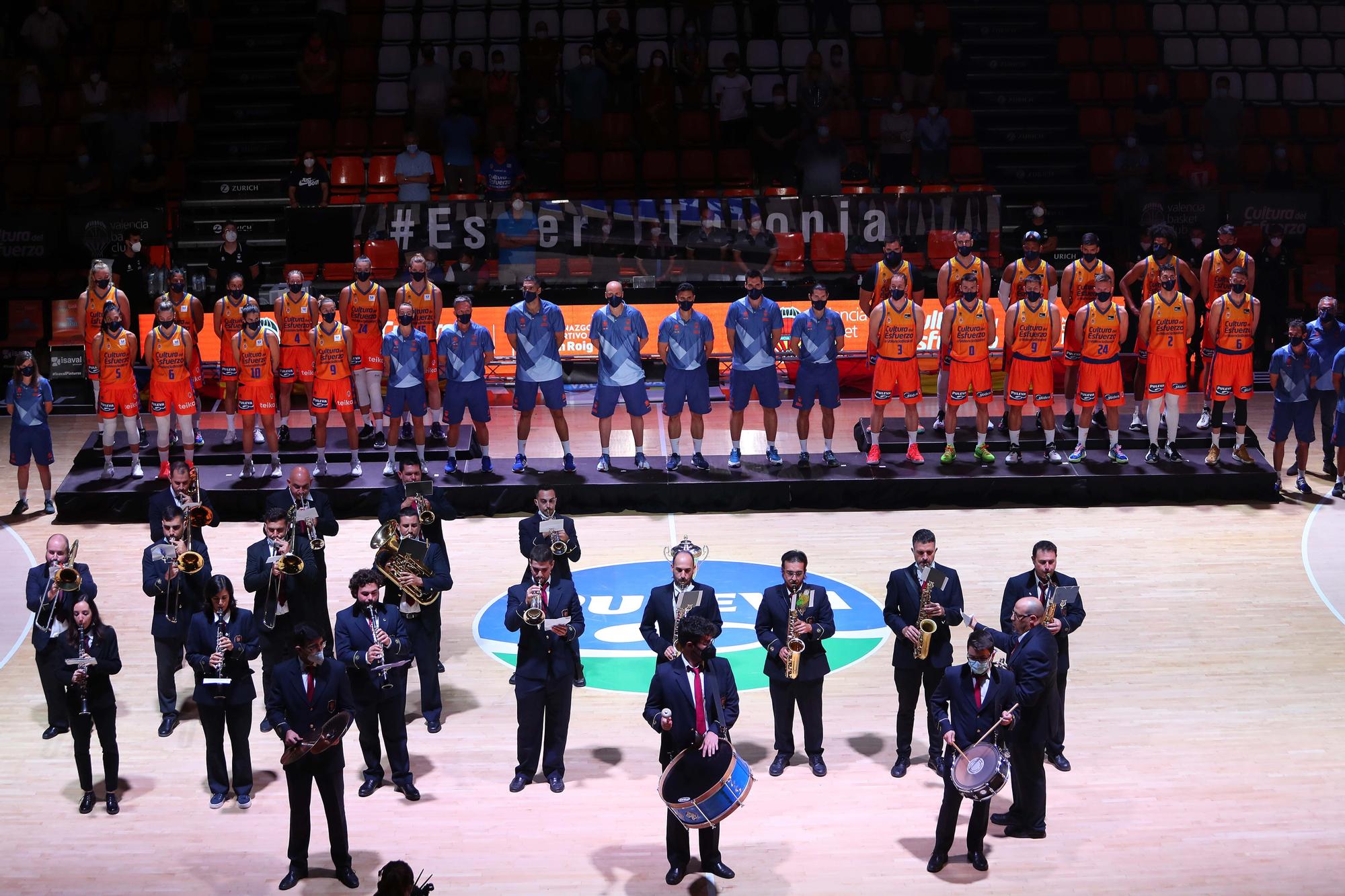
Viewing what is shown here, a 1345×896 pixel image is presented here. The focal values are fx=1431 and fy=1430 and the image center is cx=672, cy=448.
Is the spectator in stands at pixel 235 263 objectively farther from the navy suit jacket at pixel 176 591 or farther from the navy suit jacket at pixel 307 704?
the navy suit jacket at pixel 307 704

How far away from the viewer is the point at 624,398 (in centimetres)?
1491

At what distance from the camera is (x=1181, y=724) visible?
975cm

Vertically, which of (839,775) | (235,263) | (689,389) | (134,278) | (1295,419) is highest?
(235,263)

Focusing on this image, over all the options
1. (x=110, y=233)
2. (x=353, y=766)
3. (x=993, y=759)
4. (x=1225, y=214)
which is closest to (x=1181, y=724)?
(x=993, y=759)

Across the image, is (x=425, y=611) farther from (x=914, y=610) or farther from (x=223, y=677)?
(x=914, y=610)

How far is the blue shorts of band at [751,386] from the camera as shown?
14.8 metres

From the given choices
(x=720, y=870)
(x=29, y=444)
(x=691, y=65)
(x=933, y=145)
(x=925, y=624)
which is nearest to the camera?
(x=720, y=870)

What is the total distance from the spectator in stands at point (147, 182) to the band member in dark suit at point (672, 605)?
552 inches

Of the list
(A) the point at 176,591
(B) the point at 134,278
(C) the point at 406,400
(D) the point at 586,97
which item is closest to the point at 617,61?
(D) the point at 586,97

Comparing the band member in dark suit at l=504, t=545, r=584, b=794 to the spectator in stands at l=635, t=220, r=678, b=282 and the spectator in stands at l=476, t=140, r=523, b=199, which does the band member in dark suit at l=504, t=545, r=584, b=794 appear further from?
the spectator in stands at l=476, t=140, r=523, b=199

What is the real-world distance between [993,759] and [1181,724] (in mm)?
2914

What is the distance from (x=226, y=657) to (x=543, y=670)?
188 centimetres

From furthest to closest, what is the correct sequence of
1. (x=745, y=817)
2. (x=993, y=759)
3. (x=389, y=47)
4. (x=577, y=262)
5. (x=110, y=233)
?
(x=389, y=47) < (x=110, y=233) < (x=577, y=262) < (x=745, y=817) < (x=993, y=759)

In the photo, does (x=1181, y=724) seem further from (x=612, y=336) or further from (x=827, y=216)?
(x=827, y=216)
